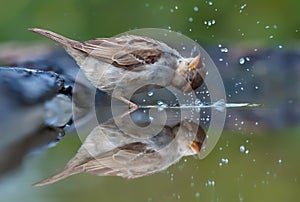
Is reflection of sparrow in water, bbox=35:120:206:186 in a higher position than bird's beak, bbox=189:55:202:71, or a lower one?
→ higher

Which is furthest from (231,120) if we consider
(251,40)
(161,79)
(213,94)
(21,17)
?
(21,17)

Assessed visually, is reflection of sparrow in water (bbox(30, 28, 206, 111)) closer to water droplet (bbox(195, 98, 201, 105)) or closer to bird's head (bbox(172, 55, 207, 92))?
bird's head (bbox(172, 55, 207, 92))

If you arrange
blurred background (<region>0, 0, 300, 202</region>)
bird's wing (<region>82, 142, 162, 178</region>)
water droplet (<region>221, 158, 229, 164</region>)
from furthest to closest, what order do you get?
water droplet (<region>221, 158, 229, 164</region>) → bird's wing (<region>82, 142, 162, 178</region>) → blurred background (<region>0, 0, 300, 202</region>)

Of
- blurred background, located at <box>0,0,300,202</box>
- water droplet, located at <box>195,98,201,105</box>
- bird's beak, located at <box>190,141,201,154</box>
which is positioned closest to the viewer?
blurred background, located at <box>0,0,300,202</box>

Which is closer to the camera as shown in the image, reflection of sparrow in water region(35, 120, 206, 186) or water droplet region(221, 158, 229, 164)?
reflection of sparrow in water region(35, 120, 206, 186)

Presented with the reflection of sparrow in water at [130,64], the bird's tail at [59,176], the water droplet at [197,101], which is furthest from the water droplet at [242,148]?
the water droplet at [197,101]

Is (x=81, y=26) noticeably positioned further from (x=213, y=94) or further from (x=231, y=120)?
(x=231, y=120)

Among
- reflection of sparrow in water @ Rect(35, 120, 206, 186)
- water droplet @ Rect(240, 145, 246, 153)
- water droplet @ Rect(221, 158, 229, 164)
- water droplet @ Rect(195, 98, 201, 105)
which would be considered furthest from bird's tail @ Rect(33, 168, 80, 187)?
water droplet @ Rect(195, 98, 201, 105)
